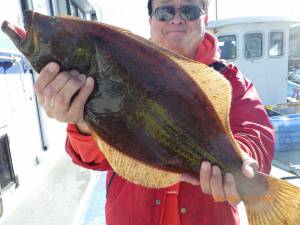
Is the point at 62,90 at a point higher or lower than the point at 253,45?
higher

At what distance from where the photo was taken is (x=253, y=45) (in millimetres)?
12062

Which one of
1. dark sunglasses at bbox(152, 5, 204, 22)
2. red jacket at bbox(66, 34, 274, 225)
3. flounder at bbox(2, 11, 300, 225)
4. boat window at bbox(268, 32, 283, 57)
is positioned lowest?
boat window at bbox(268, 32, 283, 57)

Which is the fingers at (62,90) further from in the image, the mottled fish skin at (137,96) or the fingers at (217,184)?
the fingers at (217,184)

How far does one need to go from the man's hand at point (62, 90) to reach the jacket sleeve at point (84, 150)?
0.27 metres

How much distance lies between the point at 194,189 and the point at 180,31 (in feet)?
3.67

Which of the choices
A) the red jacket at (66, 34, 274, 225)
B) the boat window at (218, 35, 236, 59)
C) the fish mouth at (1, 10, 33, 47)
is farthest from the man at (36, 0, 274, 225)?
the boat window at (218, 35, 236, 59)

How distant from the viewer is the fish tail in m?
1.82

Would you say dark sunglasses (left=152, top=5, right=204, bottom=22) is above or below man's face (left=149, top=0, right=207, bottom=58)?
above

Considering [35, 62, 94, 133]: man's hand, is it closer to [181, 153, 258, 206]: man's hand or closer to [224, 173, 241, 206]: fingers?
[181, 153, 258, 206]: man's hand

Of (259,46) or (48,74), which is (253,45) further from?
(48,74)

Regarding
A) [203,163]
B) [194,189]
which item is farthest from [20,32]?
[194,189]

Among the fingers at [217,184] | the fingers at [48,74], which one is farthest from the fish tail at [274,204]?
the fingers at [48,74]

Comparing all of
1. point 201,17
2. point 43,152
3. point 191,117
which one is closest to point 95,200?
point 43,152

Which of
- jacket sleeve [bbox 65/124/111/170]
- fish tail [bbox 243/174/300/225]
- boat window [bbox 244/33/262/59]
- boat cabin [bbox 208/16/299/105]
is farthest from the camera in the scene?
boat window [bbox 244/33/262/59]
